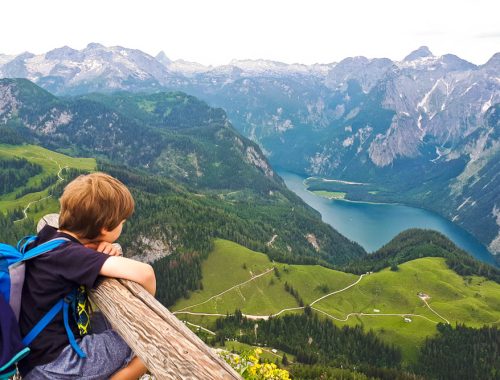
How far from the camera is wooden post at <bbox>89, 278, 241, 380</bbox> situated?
592cm

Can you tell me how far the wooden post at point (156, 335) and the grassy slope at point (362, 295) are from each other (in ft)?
479

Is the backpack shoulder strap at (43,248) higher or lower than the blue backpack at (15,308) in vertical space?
higher

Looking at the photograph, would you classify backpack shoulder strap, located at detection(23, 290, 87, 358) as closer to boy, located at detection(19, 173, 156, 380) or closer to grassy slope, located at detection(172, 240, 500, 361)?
boy, located at detection(19, 173, 156, 380)

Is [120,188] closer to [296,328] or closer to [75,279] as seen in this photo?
[75,279]

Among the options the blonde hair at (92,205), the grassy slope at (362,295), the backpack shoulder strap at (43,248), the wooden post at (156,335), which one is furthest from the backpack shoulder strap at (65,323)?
the grassy slope at (362,295)

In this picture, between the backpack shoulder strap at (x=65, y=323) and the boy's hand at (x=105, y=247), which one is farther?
the boy's hand at (x=105, y=247)

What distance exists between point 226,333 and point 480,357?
84023mm

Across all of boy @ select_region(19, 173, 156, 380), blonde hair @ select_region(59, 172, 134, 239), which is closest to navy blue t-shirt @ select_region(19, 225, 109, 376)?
boy @ select_region(19, 173, 156, 380)

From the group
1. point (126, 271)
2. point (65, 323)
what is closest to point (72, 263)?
point (126, 271)

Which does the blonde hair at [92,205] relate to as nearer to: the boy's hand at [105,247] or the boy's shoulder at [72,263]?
the boy's hand at [105,247]

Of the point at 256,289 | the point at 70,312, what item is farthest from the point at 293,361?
the point at 70,312

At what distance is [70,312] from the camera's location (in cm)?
762

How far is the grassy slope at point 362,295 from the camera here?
513ft

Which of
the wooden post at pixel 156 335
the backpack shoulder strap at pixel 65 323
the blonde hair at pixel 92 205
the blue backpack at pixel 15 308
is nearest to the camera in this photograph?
the wooden post at pixel 156 335
